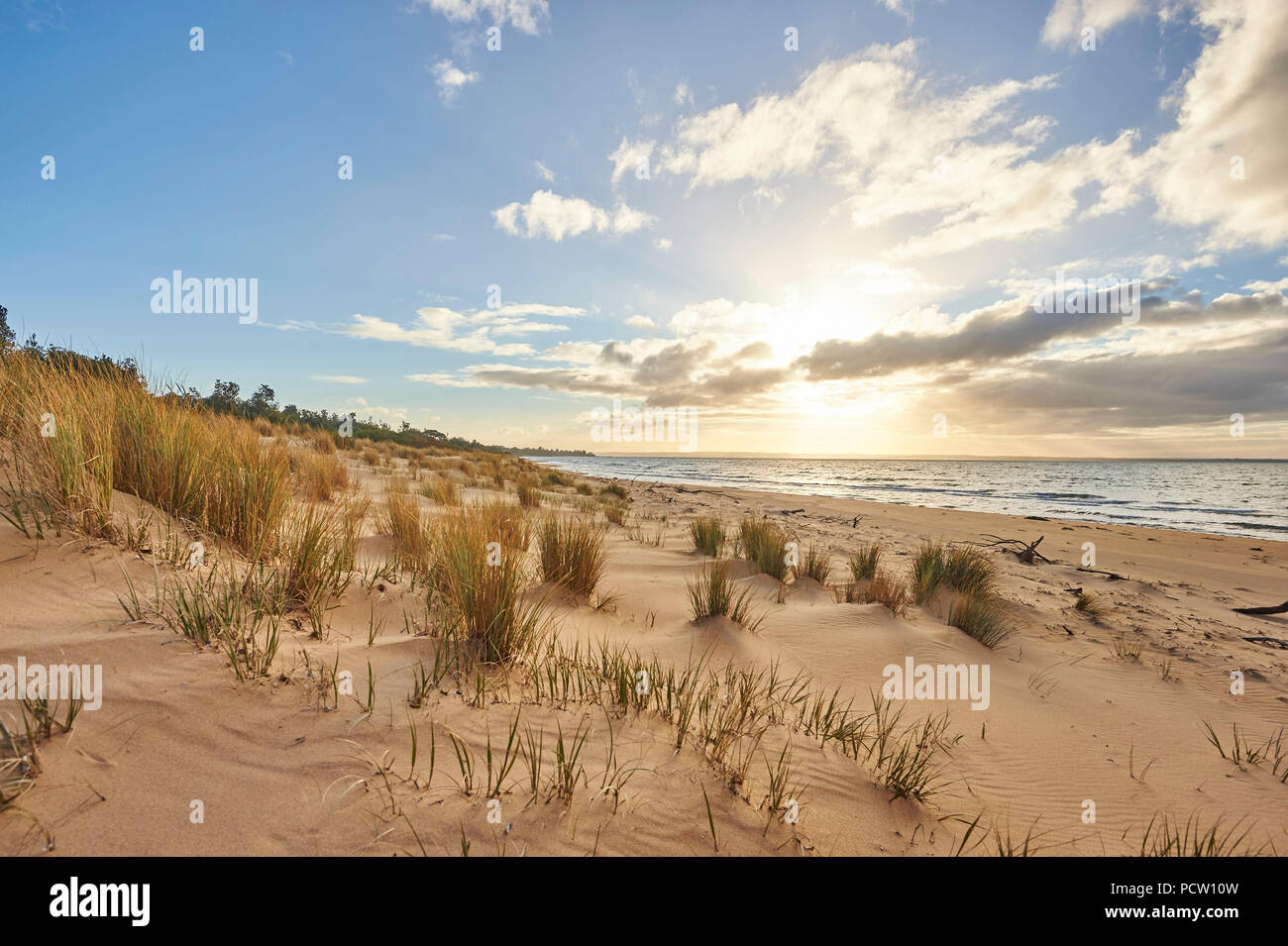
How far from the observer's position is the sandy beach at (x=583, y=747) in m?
1.64

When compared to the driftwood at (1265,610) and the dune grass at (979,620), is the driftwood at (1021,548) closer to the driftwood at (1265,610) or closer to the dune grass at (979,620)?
the driftwood at (1265,610)

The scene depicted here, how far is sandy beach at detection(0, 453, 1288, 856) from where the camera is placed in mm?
1642

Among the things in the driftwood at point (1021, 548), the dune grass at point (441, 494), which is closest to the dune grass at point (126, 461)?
the dune grass at point (441, 494)

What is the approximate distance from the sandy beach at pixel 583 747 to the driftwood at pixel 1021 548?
15.3 ft

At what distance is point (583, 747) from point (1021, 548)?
12062 millimetres

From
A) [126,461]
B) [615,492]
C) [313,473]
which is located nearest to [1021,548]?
[615,492]

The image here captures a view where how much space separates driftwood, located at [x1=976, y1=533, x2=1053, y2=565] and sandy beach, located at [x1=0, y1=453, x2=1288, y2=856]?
4.67 meters

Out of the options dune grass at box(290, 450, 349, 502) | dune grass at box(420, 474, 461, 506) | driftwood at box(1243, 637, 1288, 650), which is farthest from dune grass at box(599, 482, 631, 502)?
driftwood at box(1243, 637, 1288, 650)

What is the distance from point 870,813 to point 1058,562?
10.3 meters

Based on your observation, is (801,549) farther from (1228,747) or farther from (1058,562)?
(1058,562)

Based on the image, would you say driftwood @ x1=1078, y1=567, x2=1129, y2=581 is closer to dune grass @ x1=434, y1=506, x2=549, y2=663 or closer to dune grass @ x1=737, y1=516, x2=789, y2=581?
dune grass @ x1=737, y1=516, x2=789, y2=581

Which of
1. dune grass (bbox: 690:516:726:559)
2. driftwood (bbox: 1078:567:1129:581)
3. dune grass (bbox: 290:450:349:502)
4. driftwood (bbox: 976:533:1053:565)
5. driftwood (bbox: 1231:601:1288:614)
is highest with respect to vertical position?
dune grass (bbox: 290:450:349:502)

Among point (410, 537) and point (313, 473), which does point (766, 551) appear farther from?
point (313, 473)
